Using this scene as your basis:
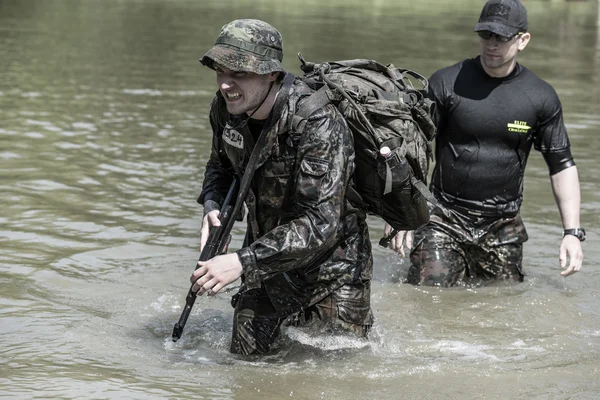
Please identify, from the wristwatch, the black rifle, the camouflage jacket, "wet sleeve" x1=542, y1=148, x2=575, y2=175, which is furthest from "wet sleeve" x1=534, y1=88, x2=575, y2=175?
the black rifle

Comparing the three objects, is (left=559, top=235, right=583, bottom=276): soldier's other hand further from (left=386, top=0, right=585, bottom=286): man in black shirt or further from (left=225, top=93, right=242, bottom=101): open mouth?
(left=225, top=93, right=242, bottom=101): open mouth

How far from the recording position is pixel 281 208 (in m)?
5.27

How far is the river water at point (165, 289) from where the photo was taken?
5.59m

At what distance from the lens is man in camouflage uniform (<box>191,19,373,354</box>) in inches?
Result: 195

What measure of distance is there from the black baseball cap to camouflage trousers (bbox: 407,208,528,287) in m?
1.39

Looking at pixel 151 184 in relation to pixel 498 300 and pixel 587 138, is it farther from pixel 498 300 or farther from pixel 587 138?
pixel 587 138

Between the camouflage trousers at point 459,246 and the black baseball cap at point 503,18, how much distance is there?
4.57ft

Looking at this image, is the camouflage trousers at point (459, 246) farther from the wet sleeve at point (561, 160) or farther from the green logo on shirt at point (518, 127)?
the green logo on shirt at point (518, 127)

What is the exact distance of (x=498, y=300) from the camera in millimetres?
7609

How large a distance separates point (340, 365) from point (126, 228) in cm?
382

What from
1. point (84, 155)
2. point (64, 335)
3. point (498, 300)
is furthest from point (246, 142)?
point (84, 155)

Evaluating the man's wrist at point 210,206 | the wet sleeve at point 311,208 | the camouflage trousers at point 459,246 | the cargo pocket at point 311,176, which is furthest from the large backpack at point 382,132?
the camouflage trousers at point 459,246

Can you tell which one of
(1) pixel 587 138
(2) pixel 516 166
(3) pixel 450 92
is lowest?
(1) pixel 587 138

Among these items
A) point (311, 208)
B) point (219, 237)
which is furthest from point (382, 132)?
point (219, 237)
